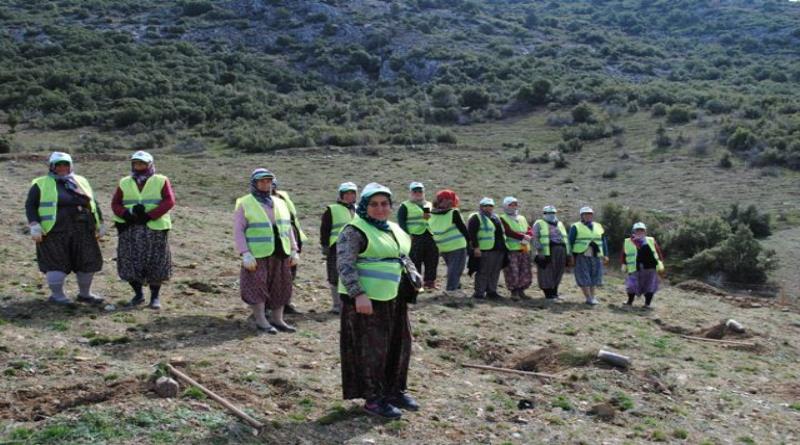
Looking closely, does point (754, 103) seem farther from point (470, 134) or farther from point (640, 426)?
point (640, 426)

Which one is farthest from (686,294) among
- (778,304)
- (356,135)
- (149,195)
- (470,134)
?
(470,134)

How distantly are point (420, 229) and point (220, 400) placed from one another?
20.4ft

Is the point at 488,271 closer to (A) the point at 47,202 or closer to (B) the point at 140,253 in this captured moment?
(B) the point at 140,253

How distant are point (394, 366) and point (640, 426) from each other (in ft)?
7.31

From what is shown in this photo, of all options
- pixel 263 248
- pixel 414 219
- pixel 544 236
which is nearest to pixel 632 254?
pixel 544 236

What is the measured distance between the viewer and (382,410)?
5.97 metres

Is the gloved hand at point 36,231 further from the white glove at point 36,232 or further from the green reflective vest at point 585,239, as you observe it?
the green reflective vest at point 585,239

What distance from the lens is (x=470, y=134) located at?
3753 centimetres

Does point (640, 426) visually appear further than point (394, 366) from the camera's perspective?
Yes

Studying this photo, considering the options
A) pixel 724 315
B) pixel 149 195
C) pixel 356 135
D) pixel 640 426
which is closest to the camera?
pixel 640 426

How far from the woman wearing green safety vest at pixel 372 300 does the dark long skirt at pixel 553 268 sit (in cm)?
746

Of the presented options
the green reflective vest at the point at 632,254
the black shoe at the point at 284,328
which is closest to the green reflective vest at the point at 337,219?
the black shoe at the point at 284,328

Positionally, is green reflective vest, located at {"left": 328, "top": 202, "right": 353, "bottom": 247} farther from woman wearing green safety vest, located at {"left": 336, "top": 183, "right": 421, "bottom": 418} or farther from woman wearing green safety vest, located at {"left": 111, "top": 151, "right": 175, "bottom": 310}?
woman wearing green safety vest, located at {"left": 336, "top": 183, "right": 421, "bottom": 418}

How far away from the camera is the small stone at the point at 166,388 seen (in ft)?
19.2
